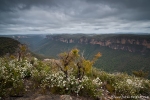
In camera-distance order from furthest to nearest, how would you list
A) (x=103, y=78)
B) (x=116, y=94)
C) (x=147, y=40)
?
(x=147, y=40)
(x=103, y=78)
(x=116, y=94)

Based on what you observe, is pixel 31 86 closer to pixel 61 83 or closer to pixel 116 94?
pixel 61 83

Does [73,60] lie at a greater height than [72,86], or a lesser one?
greater

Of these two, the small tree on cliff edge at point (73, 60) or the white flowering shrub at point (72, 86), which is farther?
the small tree on cliff edge at point (73, 60)

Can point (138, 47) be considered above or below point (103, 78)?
below

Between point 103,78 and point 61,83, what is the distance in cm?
678

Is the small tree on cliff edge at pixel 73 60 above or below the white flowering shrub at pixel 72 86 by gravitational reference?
above

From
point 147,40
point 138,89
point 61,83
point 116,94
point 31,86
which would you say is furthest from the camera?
point 147,40

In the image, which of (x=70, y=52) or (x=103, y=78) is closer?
(x=70, y=52)

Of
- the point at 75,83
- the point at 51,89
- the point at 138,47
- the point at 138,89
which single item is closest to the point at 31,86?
the point at 51,89

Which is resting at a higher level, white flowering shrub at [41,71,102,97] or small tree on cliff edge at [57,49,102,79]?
small tree on cliff edge at [57,49,102,79]

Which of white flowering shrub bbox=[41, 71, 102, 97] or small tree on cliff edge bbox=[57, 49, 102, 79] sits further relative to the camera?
small tree on cliff edge bbox=[57, 49, 102, 79]

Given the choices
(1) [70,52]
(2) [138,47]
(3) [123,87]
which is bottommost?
(2) [138,47]

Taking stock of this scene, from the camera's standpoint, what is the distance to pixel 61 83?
10.1m

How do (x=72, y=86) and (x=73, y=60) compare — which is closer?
(x=72, y=86)
